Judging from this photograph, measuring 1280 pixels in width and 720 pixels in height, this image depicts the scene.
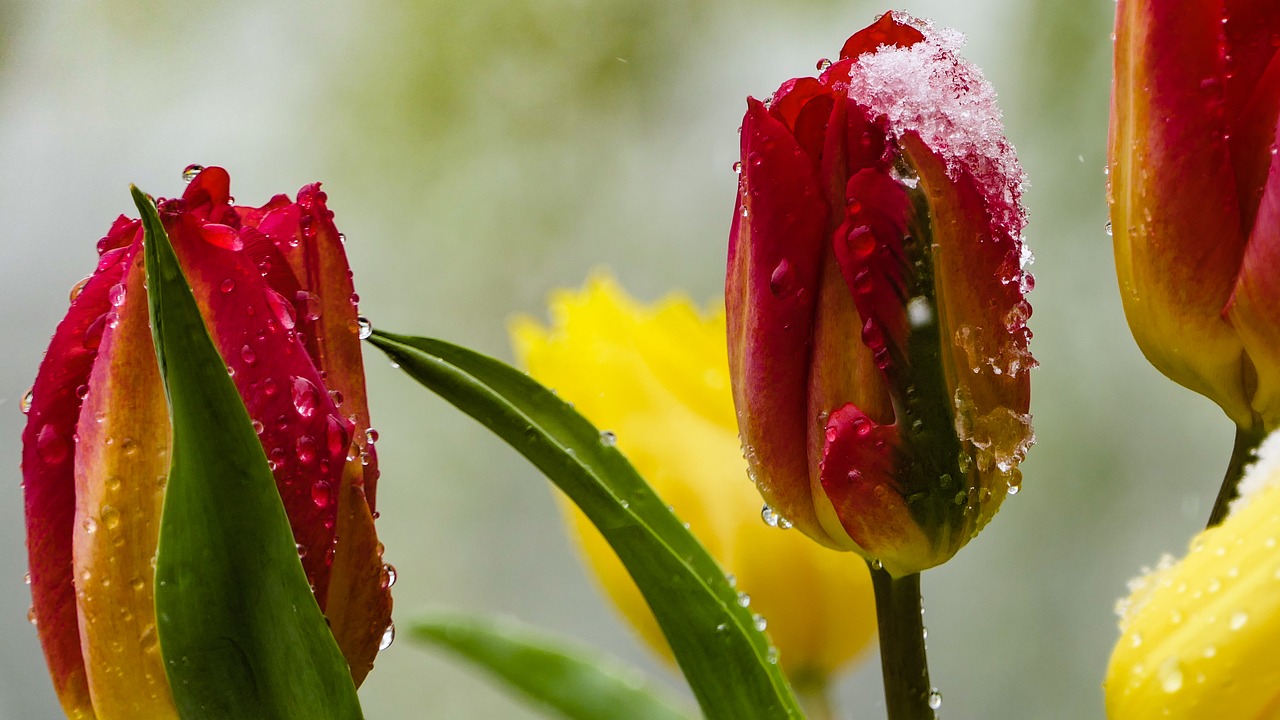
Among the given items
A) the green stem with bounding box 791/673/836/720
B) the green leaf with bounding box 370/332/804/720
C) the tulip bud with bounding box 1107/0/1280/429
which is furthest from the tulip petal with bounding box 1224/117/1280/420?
the green stem with bounding box 791/673/836/720

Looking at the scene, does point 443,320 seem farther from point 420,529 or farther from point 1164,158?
point 1164,158

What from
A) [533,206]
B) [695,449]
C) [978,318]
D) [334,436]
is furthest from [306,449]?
[533,206]

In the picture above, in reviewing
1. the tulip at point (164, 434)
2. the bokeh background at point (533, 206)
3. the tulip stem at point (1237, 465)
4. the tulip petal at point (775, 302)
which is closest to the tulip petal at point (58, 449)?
the tulip at point (164, 434)

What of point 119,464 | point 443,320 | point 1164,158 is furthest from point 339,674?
point 443,320

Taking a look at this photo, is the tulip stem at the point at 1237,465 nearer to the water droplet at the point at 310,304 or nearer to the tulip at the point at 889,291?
the tulip at the point at 889,291

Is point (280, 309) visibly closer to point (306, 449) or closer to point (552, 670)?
point (306, 449)
